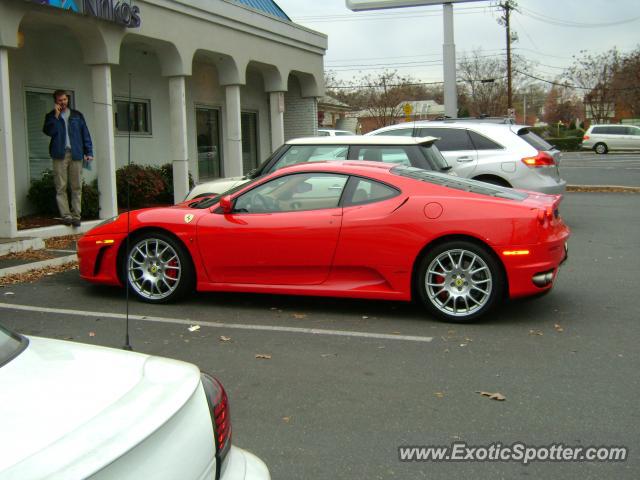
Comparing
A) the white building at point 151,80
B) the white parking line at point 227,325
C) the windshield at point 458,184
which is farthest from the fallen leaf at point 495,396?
the white building at point 151,80

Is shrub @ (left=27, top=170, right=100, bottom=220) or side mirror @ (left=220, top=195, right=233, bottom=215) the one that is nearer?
side mirror @ (left=220, top=195, right=233, bottom=215)

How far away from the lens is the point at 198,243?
682 centimetres

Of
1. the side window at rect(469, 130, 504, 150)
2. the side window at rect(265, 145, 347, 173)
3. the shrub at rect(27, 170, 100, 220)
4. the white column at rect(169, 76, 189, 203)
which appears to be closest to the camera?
the side window at rect(265, 145, 347, 173)

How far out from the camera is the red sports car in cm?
610

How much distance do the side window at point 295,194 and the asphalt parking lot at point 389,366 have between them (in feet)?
3.20

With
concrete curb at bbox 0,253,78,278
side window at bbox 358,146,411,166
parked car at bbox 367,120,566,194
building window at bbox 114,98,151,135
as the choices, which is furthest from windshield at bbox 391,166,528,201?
building window at bbox 114,98,151,135

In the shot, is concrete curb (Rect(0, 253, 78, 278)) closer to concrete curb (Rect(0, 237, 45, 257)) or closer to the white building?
concrete curb (Rect(0, 237, 45, 257))

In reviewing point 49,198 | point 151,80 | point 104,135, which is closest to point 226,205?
point 104,135

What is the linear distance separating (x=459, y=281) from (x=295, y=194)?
68.1 inches

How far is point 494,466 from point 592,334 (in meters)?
2.71

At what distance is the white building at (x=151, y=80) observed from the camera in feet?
37.6

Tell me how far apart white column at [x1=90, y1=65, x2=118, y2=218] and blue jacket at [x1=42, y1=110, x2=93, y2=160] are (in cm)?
90

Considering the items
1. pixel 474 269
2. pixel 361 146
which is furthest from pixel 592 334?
pixel 361 146

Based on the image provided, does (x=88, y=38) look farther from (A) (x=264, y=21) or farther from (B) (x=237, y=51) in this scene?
(A) (x=264, y=21)
